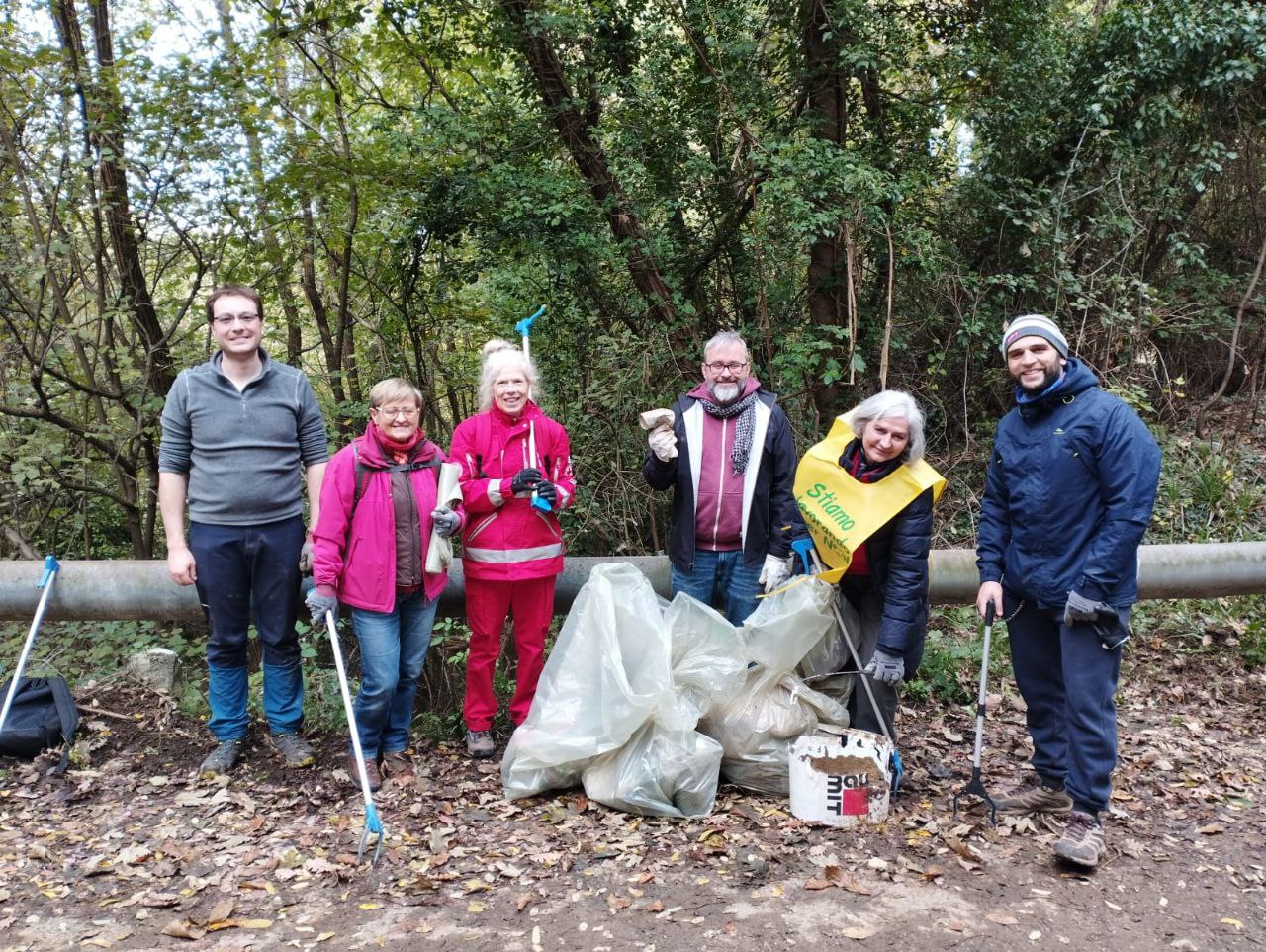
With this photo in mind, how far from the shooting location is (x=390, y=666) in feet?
12.6

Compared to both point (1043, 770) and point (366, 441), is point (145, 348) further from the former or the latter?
point (1043, 770)

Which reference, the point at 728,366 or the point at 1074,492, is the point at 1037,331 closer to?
the point at 1074,492

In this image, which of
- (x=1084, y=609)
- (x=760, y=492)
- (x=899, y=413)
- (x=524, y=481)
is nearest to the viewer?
(x=1084, y=609)

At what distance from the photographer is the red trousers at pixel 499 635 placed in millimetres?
4070

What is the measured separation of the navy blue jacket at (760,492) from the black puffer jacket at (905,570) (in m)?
0.52

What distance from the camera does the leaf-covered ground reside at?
292 centimetres

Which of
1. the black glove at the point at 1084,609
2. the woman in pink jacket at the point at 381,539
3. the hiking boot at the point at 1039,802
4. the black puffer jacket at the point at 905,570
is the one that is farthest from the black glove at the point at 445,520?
the hiking boot at the point at 1039,802

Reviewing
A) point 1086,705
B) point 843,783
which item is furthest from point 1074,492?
point 843,783

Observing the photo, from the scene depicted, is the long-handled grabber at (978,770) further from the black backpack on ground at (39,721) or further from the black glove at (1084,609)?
the black backpack on ground at (39,721)

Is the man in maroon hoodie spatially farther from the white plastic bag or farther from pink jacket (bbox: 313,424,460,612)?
pink jacket (bbox: 313,424,460,612)

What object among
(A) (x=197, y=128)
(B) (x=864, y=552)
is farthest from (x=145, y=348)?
(B) (x=864, y=552)

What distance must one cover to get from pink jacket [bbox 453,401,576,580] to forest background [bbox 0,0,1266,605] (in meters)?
2.03

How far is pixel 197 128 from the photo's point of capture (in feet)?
20.9

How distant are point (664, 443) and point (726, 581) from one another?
718 mm
